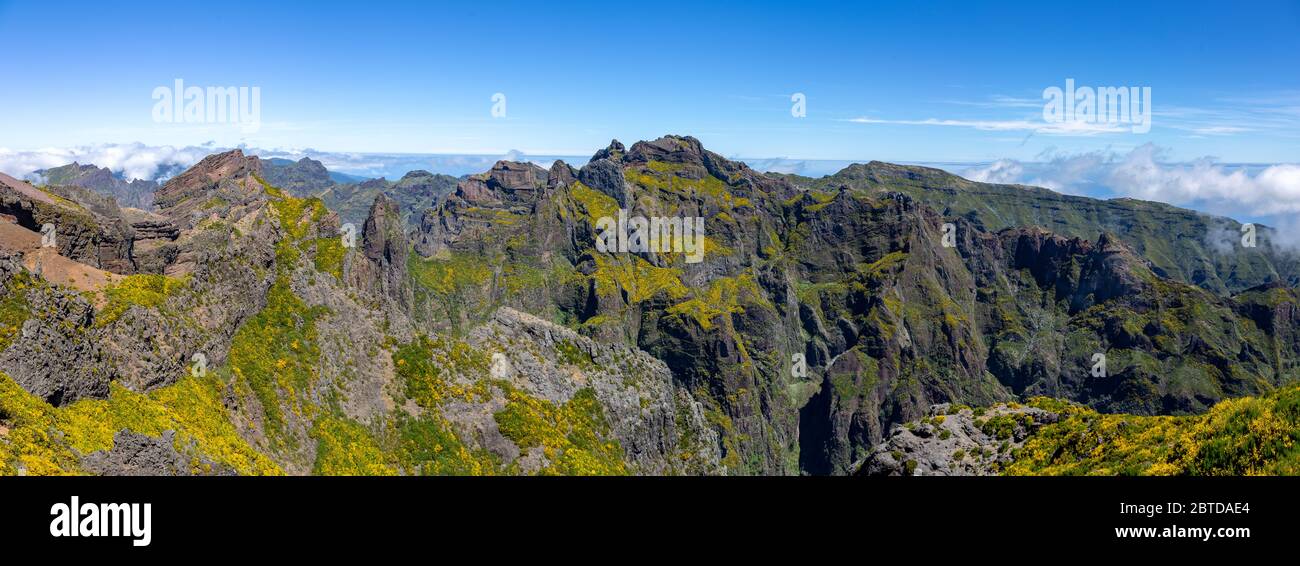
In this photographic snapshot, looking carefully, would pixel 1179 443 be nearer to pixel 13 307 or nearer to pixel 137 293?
pixel 13 307

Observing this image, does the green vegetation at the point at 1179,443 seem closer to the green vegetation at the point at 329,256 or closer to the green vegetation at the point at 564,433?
the green vegetation at the point at 564,433

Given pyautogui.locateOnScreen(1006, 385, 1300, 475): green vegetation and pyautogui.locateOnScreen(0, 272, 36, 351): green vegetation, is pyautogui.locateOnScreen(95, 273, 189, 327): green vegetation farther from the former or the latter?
pyautogui.locateOnScreen(1006, 385, 1300, 475): green vegetation

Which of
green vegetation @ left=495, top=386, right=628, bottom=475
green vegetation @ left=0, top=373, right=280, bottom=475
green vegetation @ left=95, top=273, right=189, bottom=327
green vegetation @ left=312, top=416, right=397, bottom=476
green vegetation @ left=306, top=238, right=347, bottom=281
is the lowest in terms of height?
green vegetation @ left=495, top=386, right=628, bottom=475

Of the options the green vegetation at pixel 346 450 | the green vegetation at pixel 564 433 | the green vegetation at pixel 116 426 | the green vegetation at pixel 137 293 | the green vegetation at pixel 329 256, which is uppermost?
the green vegetation at pixel 329 256

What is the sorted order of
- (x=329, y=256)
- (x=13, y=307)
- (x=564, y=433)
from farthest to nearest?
1. (x=564, y=433)
2. (x=329, y=256)
3. (x=13, y=307)

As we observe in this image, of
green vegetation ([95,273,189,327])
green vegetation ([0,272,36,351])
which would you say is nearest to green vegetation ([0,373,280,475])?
green vegetation ([0,272,36,351])

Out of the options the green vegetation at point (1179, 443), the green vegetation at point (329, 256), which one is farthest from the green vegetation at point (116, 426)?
the green vegetation at point (1179, 443)

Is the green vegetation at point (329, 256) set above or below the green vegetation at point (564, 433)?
above

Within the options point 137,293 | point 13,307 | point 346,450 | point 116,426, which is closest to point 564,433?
point 346,450

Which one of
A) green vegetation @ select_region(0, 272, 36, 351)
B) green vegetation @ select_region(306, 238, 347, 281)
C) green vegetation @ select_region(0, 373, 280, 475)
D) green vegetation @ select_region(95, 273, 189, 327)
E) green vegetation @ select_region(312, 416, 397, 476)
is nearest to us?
green vegetation @ select_region(0, 373, 280, 475)

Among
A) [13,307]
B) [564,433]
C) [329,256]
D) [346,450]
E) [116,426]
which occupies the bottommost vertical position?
[564,433]

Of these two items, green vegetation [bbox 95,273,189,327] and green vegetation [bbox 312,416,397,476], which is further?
green vegetation [bbox 312,416,397,476]

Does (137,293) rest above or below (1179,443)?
above
